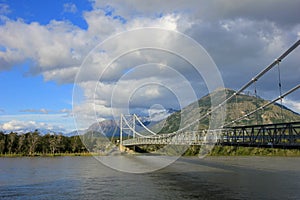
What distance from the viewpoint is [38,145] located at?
72312mm

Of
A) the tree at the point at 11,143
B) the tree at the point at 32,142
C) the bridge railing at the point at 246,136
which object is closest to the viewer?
the bridge railing at the point at 246,136

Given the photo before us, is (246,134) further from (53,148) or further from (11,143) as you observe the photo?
A: (11,143)

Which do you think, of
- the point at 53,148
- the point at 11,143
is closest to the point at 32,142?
the point at 11,143

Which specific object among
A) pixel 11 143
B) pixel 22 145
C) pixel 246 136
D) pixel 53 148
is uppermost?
pixel 246 136

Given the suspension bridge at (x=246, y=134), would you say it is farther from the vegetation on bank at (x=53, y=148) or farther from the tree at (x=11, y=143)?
the tree at (x=11, y=143)

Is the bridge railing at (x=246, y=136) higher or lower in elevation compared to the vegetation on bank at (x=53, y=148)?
higher

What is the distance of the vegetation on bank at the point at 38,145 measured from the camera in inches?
2717

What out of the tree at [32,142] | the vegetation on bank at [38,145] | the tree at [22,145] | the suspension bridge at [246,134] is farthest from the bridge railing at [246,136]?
the tree at [22,145]

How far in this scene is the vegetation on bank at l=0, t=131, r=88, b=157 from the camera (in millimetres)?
69000

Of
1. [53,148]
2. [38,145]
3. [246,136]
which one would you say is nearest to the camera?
[246,136]

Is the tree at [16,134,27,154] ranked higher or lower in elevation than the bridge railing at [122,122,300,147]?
lower

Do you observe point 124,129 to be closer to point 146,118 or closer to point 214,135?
point 146,118

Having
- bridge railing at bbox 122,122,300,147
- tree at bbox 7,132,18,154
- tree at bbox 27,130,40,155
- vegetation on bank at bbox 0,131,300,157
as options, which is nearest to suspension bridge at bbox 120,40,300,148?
bridge railing at bbox 122,122,300,147

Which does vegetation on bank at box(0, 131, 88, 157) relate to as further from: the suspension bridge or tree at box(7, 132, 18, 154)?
the suspension bridge
